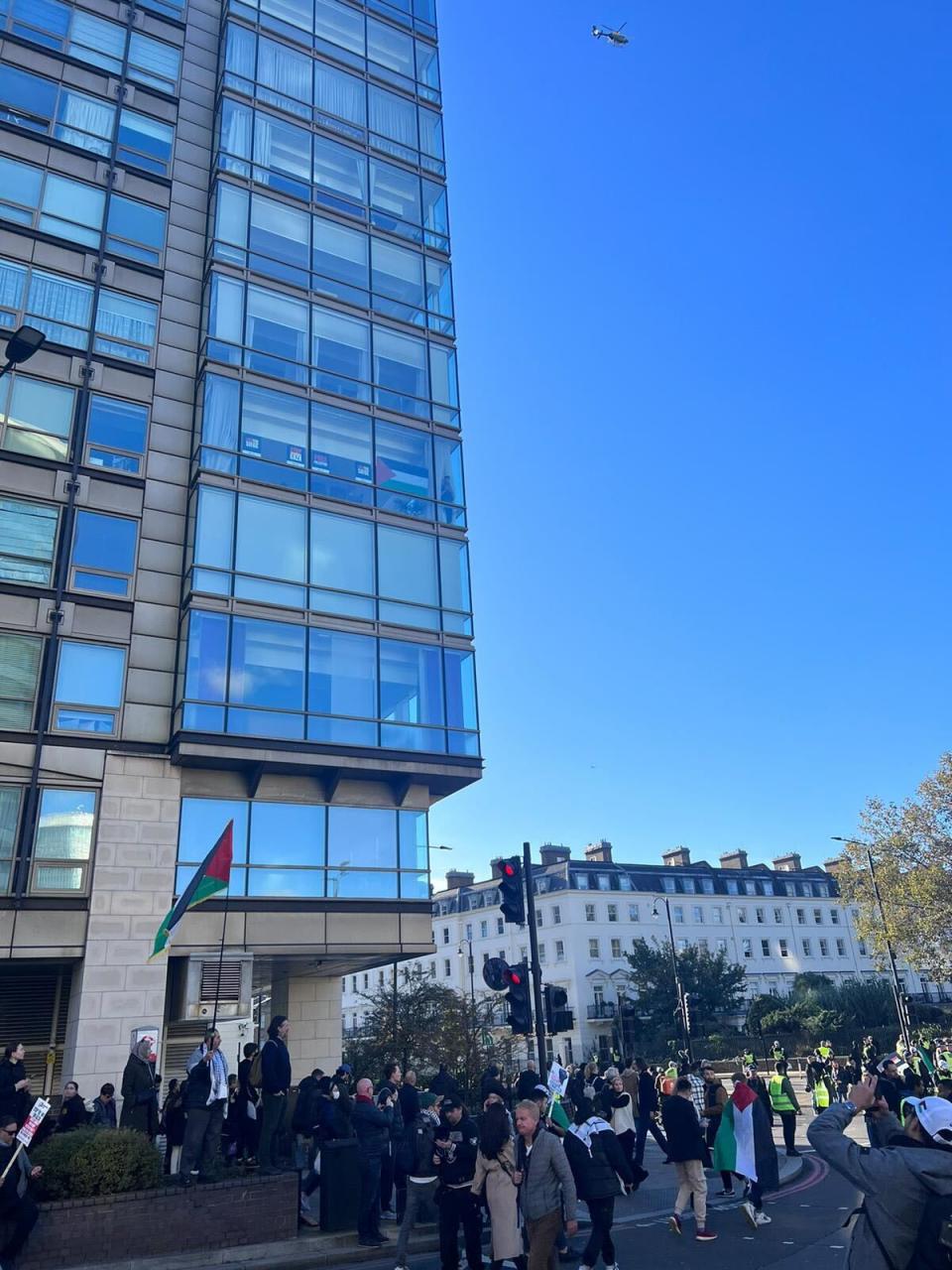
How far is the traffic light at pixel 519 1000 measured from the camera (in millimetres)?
14000

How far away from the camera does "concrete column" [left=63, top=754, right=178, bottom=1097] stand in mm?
18375

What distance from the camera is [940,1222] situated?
403 cm

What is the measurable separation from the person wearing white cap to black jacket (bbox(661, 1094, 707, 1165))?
8.05 metres

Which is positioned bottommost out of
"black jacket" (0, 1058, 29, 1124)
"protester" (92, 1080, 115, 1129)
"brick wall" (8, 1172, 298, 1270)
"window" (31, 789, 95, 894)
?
"brick wall" (8, 1172, 298, 1270)

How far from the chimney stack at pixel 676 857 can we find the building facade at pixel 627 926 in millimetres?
95

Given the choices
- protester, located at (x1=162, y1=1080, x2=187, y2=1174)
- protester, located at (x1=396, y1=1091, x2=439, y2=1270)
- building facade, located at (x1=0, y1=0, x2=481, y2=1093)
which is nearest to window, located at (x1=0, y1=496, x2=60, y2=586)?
building facade, located at (x1=0, y1=0, x2=481, y2=1093)

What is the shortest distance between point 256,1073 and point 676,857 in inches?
2932

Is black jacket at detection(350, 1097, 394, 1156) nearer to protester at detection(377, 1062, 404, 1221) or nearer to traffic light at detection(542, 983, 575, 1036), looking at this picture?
protester at detection(377, 1062, 404, 1221)

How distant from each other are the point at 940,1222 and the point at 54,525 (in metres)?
21.6

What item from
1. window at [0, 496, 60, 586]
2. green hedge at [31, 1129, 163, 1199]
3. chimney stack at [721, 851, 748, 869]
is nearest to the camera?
green hedge at [31, 1129, 163, 1199]

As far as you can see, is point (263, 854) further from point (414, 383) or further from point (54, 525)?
point (414, 383)

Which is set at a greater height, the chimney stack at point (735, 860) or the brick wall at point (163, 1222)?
the chimney stack at point (735, 860)

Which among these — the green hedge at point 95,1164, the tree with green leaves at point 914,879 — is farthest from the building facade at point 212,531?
the tree with green leaves at point 914,879

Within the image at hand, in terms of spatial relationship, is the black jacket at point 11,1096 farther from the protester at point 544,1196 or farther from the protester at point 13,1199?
the protester at point 544,1196
